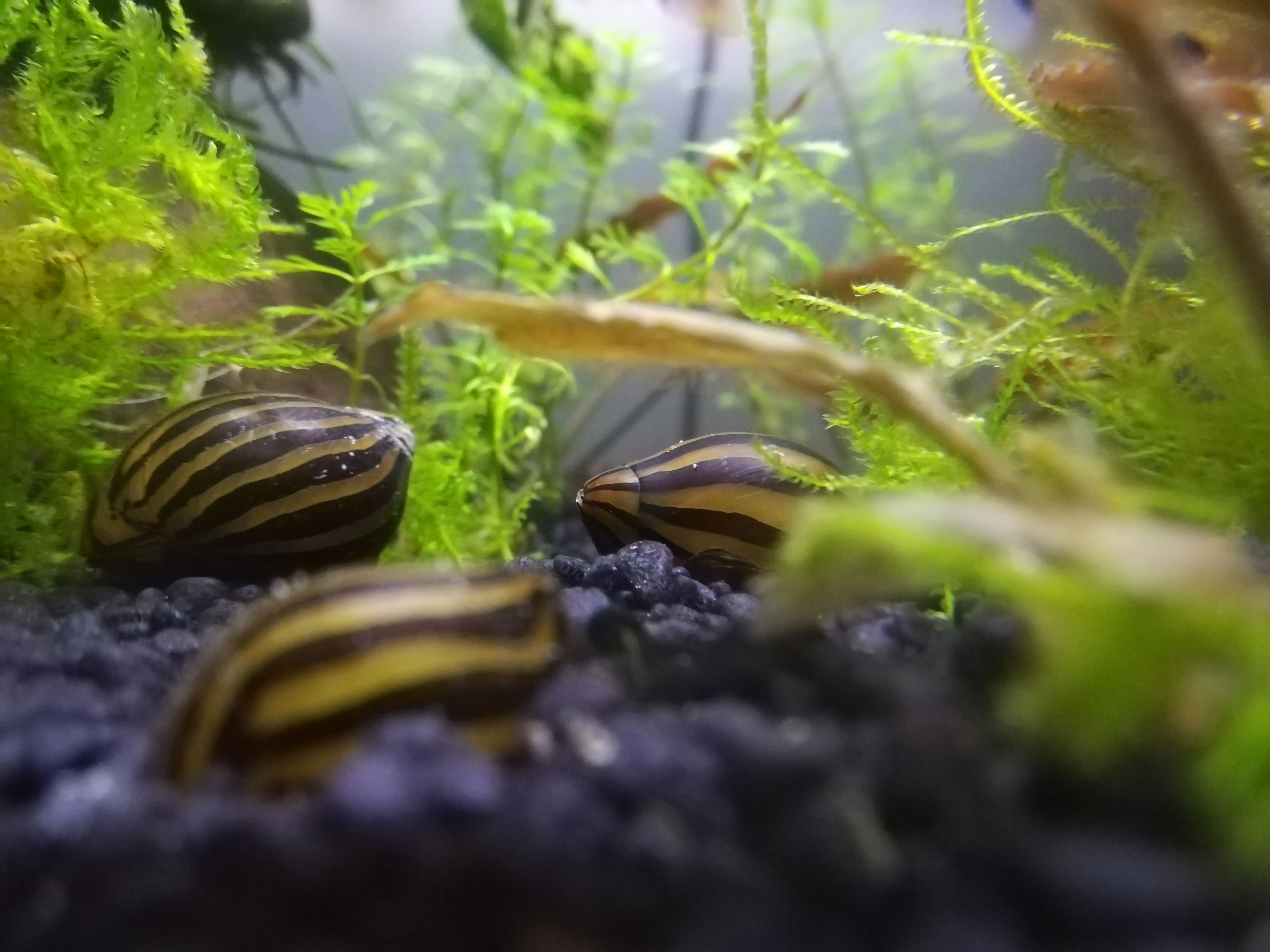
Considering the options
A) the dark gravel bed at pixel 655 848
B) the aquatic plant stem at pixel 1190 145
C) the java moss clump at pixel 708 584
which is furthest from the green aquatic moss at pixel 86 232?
the aquatic plant stem at pixel 1190 145

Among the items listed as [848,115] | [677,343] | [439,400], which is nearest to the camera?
[677,343]

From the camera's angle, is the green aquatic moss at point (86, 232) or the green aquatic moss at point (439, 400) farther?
the green aquatic moss at point (439, 400)

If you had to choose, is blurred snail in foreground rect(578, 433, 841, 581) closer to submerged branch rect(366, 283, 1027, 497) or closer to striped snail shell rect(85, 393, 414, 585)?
striped snail shell rect(85, 393, 414, 585)

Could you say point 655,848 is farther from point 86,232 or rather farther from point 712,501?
point 86,232

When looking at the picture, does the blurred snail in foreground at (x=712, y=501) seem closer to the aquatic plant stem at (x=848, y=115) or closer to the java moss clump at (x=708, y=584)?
the java moss clump at (x=708, y=584)

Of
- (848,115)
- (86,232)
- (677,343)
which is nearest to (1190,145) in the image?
(677,343)

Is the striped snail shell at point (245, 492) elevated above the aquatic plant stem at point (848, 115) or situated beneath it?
situated beneath

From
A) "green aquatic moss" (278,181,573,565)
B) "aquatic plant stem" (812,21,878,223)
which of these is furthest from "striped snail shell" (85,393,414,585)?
"aquatic plant stem" (812,21,878,223)
